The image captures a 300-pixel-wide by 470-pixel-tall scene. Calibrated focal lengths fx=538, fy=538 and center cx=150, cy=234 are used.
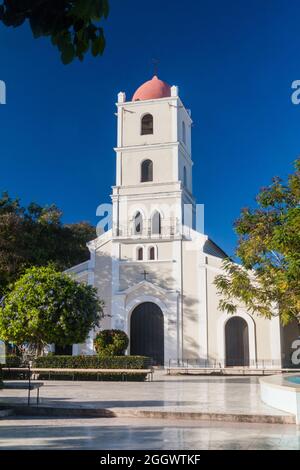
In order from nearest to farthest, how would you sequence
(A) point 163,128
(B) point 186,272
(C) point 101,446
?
1. (C) point 101,446
2. (B) point 186,272
3. (A) point 163,128

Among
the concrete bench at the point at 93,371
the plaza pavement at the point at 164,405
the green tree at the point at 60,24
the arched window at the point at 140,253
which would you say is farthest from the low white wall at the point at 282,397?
the arched window at the point at 140,253

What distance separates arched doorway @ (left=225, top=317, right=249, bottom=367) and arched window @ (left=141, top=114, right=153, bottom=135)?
13847 millimetres

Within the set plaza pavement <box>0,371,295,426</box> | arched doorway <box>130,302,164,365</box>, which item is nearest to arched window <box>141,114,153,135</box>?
arched doorway <box>130,302,164,365</box>

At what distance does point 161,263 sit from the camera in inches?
1307

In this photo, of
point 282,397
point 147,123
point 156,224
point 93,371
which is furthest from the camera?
point 147,123

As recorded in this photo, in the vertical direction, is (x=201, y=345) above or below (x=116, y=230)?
below

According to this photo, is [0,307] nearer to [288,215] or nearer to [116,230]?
[116,230]

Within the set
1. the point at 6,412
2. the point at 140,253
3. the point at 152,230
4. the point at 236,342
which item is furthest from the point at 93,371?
the point at 152,230

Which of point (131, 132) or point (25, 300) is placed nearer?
point (25, 300)

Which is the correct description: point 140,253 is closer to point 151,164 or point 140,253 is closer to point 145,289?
point 145,289

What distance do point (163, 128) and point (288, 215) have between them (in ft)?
72.0

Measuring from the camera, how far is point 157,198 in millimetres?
34375

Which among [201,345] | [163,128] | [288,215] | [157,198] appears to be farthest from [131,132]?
[288,215]

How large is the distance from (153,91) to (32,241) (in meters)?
13.0
